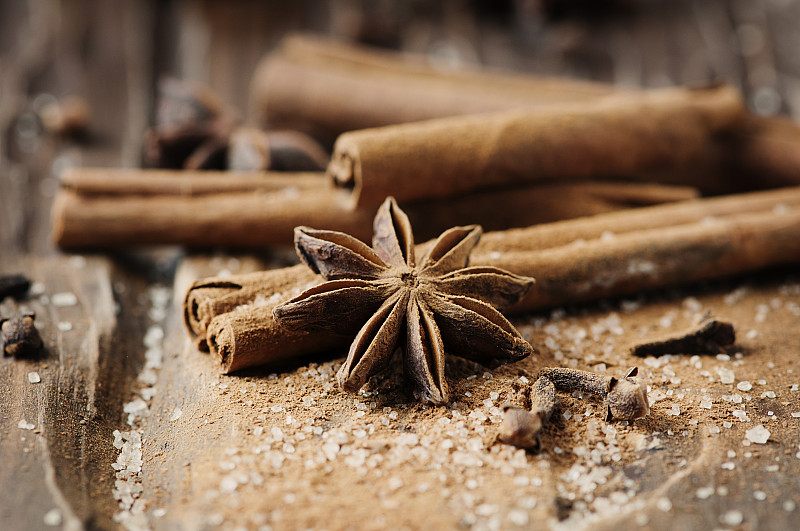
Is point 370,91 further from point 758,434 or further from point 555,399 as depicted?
point 758,434

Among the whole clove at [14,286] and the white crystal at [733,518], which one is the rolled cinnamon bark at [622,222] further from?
the whole clove at [14,286]

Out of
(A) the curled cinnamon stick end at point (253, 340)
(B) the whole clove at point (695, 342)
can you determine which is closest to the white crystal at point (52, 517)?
(A) the curled cinnamon stick end at point (253, 340)

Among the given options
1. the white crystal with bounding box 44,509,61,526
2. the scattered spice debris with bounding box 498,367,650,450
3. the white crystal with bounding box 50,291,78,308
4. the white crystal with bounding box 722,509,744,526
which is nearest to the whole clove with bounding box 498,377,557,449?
the scattered spice debris with bounding box 498,367,650,450

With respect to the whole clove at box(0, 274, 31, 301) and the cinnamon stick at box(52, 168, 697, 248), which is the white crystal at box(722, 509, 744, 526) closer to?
the cinnamon stick at box(52, 168, 697, 248)

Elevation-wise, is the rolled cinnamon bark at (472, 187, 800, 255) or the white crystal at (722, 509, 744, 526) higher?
the rolled cinnamon bark at (472, 187, 800, 255)

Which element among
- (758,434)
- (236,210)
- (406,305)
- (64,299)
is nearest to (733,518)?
(758,434)

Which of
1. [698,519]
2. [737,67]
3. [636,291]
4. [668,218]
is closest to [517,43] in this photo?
[737,67]
